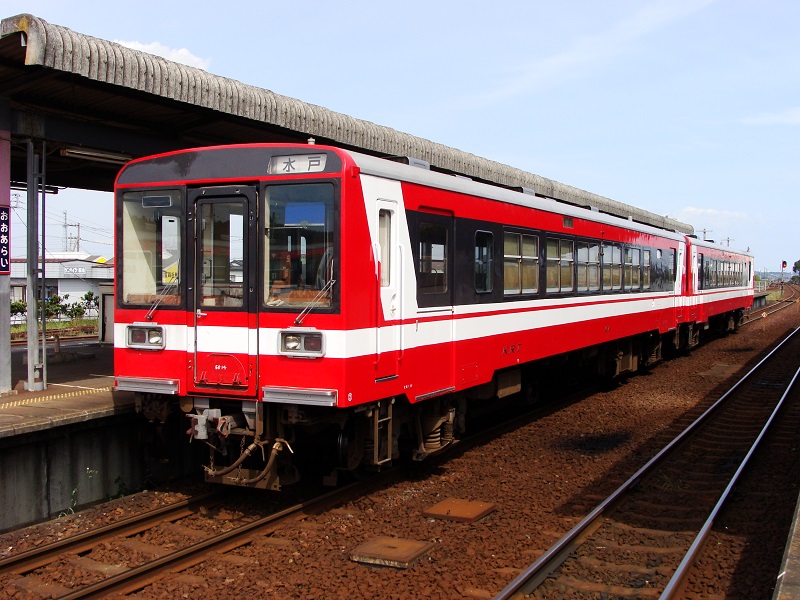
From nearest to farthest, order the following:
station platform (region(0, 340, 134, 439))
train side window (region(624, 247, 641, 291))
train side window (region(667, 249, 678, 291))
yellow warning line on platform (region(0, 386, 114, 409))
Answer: station platform (region(0, 340, 134, 439))
yellow warning line on platform (region(0, 386, 114, 409))
train side window (region(624, 247, 641, 291))
train side window (region(667, 249, 678, 291))

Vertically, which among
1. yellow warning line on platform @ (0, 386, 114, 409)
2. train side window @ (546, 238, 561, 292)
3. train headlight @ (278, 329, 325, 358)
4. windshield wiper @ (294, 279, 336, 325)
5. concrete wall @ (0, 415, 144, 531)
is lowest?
concrete wall @ (0, 415, 144, 531)

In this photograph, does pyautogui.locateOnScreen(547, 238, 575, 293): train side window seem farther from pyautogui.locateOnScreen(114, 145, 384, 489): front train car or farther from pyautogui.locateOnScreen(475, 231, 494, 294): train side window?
pyautogui.locateOnScreen(114, 145, 384, 489): front train car

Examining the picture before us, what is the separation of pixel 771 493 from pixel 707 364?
1146 centimetres

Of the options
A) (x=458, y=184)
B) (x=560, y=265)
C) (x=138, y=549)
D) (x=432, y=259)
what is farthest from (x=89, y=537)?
(x=560, y=265)

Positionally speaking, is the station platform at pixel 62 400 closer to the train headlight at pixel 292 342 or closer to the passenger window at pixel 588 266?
the train headlight at pixel 292 342

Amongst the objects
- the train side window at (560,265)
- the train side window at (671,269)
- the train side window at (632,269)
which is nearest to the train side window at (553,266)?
the train side window at (560,265)

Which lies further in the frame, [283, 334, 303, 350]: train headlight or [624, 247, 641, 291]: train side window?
[624, 247, 641, 291]: train side window

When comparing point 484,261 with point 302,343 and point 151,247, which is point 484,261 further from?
point 151,247

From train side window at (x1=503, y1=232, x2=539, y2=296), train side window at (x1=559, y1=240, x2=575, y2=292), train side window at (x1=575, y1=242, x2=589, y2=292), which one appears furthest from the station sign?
train side window at (x1=575, y1=242, x2=589, y2=292)

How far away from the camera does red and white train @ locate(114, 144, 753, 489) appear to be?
6316 mm

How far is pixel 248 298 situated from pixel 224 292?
31cm

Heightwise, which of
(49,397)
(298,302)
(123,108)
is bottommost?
(49,397)

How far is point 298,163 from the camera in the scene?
6.41m

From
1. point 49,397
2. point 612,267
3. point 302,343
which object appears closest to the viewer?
point 302,343
